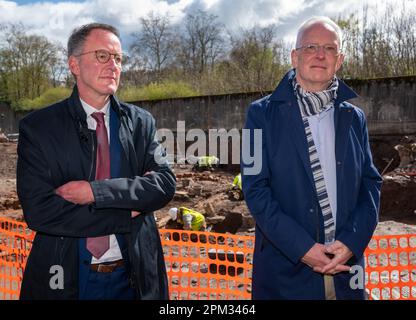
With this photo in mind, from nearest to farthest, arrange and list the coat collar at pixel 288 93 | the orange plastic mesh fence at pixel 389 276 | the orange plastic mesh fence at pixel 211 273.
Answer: the coat collar at pixel 288 93 < the orange plastic mesh fence at pixel 389 276 < the orange plastic mesh fence at pixel 211 273

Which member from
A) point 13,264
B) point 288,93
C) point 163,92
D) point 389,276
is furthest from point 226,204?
point 163,92

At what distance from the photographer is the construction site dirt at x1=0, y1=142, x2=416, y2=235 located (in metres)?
8.46

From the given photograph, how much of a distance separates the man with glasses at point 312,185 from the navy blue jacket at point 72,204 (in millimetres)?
554

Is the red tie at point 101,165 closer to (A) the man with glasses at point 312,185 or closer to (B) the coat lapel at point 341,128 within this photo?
(A) the man with glasses at point 312,185

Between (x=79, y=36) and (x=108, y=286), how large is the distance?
4.19 feet

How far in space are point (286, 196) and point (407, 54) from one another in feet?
63.1

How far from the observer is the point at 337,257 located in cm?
234

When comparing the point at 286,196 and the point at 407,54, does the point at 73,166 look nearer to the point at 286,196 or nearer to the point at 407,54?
the point at 286,196

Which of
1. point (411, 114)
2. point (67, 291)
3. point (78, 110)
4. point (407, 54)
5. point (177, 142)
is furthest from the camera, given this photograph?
point (177, 142)

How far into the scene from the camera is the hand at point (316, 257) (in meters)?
2.30

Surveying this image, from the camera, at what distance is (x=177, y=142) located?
2069 cm

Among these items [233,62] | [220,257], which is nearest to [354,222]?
Answer: [220,257]

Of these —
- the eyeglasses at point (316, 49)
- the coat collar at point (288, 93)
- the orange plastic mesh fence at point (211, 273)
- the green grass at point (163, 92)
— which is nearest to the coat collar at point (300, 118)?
the coat collar at point (288, 93)

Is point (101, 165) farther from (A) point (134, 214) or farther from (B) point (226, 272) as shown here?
(B) point (226, 272)
